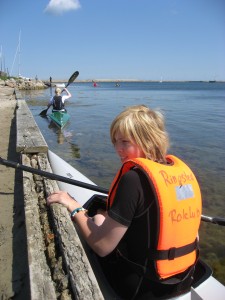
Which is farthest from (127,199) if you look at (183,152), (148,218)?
(183,152)

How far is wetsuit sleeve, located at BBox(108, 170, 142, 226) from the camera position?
5.32 ft

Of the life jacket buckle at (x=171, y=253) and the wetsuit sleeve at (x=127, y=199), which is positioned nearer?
the wetsuit sleeve at (x=127, y=199)

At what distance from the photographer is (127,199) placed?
1.62 m

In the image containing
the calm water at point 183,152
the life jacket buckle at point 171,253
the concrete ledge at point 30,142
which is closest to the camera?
the life jacket buckle at point 171,253

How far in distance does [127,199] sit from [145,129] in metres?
0.46

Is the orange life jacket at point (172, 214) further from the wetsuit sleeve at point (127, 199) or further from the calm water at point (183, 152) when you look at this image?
the calm water at point (183, 152)

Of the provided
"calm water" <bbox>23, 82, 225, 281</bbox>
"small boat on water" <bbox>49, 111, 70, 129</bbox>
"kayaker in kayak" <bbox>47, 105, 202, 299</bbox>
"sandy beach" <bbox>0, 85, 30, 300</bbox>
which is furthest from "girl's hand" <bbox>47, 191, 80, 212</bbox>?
"small boat on water" <bbox>49, 111, 70, 129</bbox>

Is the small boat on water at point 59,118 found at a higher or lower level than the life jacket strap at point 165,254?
lower

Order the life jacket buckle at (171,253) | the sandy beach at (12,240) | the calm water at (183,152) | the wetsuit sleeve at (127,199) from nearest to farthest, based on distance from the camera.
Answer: the wetsuit sleeve at (127,199), the life jacket buckle at (171,253), the sandy beach at (12,240), the calm water at (183,152)

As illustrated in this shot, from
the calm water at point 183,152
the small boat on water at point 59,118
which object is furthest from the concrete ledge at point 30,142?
the small boat on water at point 59,118

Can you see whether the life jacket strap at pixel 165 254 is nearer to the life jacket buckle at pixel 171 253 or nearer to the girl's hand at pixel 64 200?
the life jacket buckle at pixel 171 253

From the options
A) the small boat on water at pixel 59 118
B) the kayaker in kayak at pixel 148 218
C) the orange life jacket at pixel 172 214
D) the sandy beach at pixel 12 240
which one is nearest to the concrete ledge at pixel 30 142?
the sandy beach at pixel 12 240

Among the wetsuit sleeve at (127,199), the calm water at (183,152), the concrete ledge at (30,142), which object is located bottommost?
the calm water at (183,152)

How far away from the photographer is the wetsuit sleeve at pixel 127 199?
162 cm
